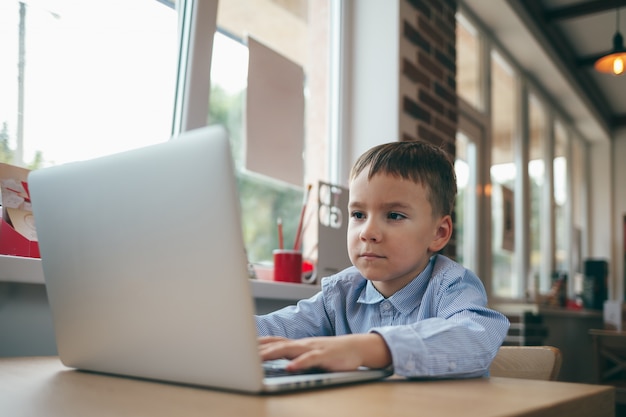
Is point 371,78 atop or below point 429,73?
below

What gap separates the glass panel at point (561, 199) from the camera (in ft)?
20.2

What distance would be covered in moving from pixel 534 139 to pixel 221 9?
13.6ft

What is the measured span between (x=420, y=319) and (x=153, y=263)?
1.70 ft

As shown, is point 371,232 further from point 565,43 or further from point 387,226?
point 565,43

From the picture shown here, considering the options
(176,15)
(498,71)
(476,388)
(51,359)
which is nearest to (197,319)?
(476,388)

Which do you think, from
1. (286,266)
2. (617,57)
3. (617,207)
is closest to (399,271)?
(286,266)

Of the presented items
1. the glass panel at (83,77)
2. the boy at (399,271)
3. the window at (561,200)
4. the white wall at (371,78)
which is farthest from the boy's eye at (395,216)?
the window at (561,200)

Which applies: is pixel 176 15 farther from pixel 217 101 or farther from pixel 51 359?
pixel 51 359

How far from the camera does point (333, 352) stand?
27.3 inches

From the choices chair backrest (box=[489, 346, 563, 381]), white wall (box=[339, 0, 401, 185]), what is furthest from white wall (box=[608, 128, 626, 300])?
chair backrest (box=[489, 346, 563, 381])

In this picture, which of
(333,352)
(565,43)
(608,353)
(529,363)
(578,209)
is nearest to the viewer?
(333,352)

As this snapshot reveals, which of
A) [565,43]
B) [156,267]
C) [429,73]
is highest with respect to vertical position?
[565,43]

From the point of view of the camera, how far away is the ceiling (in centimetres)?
400

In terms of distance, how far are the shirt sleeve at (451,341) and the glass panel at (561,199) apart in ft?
18.1
